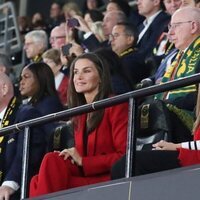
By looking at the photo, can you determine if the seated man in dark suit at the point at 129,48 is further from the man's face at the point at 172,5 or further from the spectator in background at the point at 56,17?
the spectator in background at the point at 56,17

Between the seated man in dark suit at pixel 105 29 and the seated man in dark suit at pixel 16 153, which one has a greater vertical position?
the seated man in dark suit at pixel 105 29

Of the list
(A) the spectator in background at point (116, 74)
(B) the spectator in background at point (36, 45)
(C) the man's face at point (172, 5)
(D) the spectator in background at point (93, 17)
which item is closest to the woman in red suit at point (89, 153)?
(A) the spectator in background at point (116, 74)

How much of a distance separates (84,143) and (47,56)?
15.8ft

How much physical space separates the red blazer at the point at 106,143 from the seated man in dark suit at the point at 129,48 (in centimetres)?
284

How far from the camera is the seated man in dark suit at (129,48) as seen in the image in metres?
11.6

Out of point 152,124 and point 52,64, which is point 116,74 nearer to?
point 152,124

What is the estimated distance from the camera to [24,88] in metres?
11.0

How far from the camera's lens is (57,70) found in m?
13.2

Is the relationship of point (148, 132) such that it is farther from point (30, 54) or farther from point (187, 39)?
point (30, 54)

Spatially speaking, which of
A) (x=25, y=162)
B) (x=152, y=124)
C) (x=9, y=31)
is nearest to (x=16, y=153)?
(x=25, y=162)

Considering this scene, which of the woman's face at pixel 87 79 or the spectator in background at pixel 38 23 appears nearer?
the woman's face at pixel 87 79

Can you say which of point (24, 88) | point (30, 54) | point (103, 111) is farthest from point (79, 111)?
point (30, 54)

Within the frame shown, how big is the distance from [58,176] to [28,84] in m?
2.46

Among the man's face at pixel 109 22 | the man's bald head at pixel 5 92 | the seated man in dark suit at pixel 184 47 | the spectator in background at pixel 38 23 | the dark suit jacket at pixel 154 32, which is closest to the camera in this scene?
the seated man in dark suit at pixel 184 47
